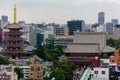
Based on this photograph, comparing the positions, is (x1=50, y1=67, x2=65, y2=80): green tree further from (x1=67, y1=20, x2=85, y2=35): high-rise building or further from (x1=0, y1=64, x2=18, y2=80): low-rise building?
(x1=67, y1=20, x2=85, y2=35): high-rise building

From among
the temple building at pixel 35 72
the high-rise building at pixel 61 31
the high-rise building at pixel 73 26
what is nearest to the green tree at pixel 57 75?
the temple building at pixel 35 72

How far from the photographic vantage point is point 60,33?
288ft

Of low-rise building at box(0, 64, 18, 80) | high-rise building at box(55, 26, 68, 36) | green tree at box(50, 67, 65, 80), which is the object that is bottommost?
green tree at box(50, 67, 65, 80)

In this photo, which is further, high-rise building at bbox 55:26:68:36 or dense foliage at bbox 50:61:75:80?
high-rise building at bbox 55:26:68:36

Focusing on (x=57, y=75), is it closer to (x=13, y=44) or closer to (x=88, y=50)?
(x=13, y=44)

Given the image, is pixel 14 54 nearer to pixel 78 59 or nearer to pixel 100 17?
pixel 78 59

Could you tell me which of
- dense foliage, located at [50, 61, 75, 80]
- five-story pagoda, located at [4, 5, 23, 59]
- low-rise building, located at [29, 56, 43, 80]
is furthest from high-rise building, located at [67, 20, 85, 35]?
low-rise building, located at [29, 56, 43, 80]

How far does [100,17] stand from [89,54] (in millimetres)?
108287

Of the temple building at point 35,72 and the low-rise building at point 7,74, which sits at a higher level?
the low-rise building at point 7,74

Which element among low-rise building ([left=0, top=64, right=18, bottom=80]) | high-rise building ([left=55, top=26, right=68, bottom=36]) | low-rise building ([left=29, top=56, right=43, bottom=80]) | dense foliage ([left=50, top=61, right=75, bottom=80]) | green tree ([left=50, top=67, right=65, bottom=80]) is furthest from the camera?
high-rise building ([left=55, top=26, right=68, bottom=36])

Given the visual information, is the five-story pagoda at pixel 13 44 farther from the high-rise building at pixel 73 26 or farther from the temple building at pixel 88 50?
the high-rise building at pixel 73 26

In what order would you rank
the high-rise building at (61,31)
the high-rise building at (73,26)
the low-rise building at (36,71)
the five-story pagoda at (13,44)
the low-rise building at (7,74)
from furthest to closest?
the high-rise building at (73,26) → the high-rise building at (61,31) → the five-story pagoda at (13,44) → the low-rise building at (36,71) → the low-rise building at (7,74)

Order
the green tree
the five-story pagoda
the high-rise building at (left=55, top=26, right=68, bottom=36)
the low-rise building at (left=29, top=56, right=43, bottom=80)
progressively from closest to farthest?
1. the green tree
2. the low-rise building at (left=29, top=56, right=43, bottom=80)
3. the five-story pagoda
4. the high-rise building at (left=55, top=26, right=68, bottom=36)

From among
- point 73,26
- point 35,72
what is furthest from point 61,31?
point 35,72
